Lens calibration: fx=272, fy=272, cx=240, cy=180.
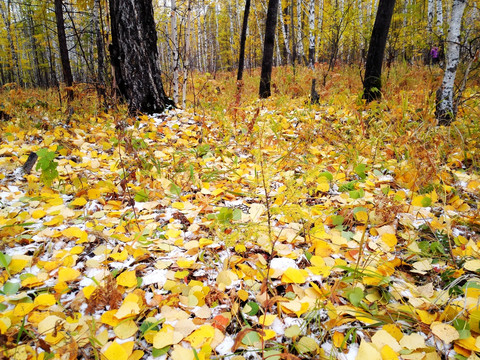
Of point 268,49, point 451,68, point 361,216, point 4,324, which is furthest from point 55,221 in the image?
point 268,49

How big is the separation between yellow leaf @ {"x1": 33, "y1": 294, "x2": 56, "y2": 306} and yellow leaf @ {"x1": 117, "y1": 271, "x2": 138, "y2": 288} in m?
0.24

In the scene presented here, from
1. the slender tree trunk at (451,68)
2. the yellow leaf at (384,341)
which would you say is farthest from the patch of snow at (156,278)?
the slender tree trunk at (451,68)

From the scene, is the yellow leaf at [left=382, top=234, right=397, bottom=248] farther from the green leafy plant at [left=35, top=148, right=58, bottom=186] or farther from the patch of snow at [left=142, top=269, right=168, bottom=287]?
the green leafy plant at [left=35, top=148, right=58, bottom=186]

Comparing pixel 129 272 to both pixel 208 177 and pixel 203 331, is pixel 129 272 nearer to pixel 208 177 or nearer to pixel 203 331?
pixel 203 331

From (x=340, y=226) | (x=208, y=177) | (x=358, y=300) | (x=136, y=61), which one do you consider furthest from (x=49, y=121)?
(x=358, y=300)

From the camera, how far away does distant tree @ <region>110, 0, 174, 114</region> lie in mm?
3736

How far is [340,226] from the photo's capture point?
1.49 metres

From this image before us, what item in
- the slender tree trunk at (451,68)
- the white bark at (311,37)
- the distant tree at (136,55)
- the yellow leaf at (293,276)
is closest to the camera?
the yellow leaf at (293,276)

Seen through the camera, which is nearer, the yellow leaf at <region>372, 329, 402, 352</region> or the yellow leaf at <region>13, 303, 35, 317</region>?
the yellow leaf at <region>372, 329, 402, 352</region>

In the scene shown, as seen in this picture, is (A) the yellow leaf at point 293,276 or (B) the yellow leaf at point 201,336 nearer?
(B) the yellow leaf at point 201,336

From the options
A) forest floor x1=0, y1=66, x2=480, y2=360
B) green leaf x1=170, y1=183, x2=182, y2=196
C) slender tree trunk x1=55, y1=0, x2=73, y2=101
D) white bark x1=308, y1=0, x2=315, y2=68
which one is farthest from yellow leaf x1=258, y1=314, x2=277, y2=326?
white bark x1=308, y1=0, x2=315, y2=68

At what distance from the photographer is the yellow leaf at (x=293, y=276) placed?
113 centimetres

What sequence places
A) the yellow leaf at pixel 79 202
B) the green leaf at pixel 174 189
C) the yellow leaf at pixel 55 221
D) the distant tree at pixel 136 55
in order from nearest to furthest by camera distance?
the yellow leaf at pixel 55 221, the yellow leaf at pixel 79 202, the green leaf at pixel 174 189, the distant tree at pixel 136 55

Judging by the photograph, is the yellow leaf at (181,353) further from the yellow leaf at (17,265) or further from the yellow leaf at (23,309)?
the yellow leaf at (17,265)
